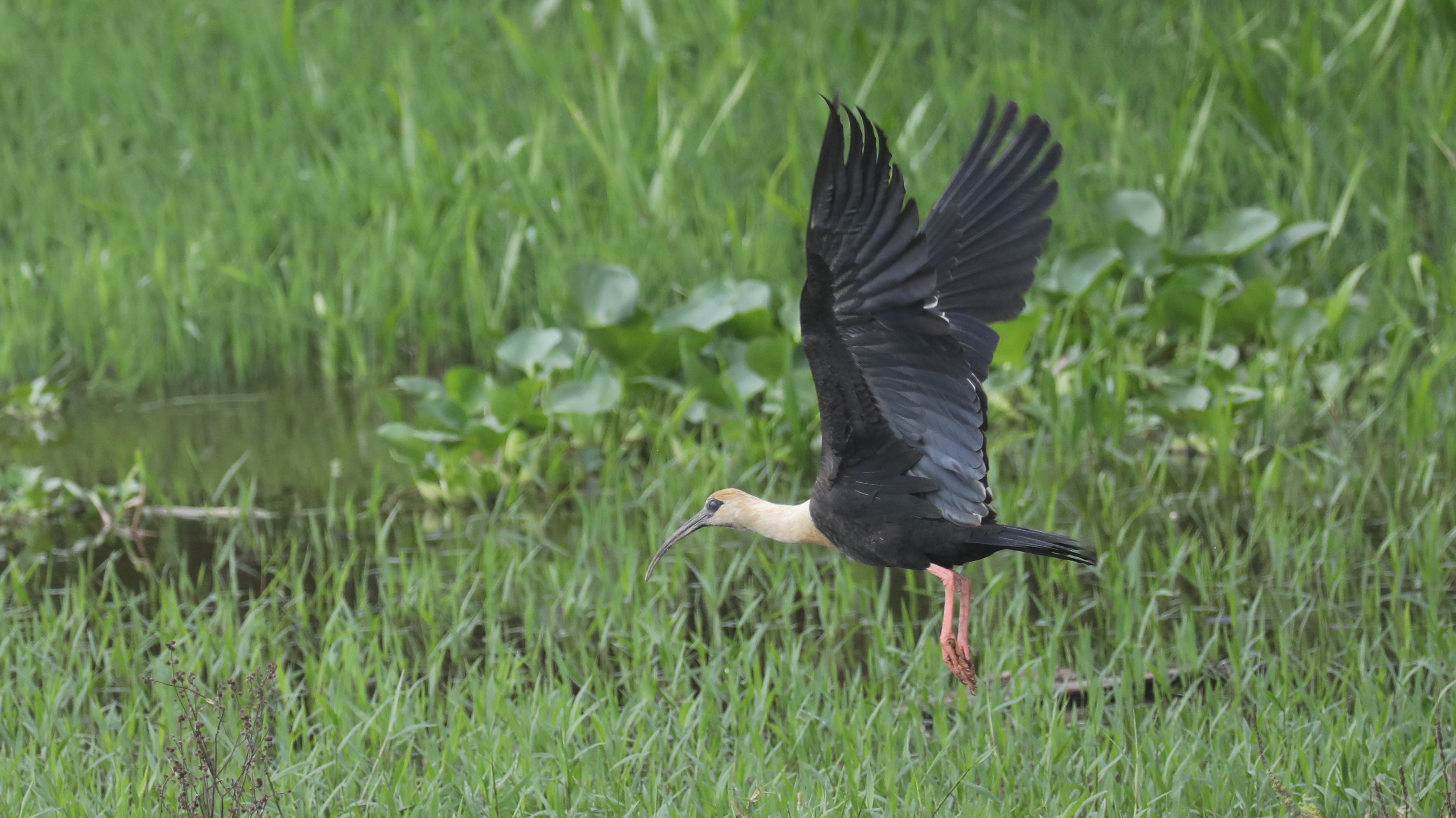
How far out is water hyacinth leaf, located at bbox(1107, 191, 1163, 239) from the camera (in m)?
5.27

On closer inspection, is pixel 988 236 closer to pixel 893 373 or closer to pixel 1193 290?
pixel 893 373

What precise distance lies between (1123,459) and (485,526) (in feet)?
6.19

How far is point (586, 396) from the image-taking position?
4.74 meters

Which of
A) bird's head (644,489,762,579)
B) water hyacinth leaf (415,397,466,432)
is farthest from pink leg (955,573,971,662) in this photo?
water hyacinth leaf (415,397,466,432)

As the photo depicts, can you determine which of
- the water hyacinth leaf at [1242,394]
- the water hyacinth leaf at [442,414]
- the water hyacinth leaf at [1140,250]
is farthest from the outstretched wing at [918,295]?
the water hyacinth leaf at [1140,250]

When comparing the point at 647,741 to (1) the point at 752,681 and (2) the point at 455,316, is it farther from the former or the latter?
A: (2) the point at 455,316

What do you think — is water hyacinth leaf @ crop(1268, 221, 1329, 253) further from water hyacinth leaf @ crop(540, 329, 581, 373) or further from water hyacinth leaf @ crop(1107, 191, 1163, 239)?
water hyacinth leaf @ crop(540, 329, 581, 373)

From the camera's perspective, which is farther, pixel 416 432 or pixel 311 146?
pixel 311 146

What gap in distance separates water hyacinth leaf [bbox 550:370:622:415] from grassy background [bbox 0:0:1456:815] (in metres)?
0.23

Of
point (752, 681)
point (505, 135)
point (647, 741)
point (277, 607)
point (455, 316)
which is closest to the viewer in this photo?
point (647, 741)

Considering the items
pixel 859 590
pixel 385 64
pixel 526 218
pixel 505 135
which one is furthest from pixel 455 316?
pixel 859 590

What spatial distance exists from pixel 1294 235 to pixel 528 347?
2.56 metres

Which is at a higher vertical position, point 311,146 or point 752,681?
point 311,146

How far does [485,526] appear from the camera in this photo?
459 cm
